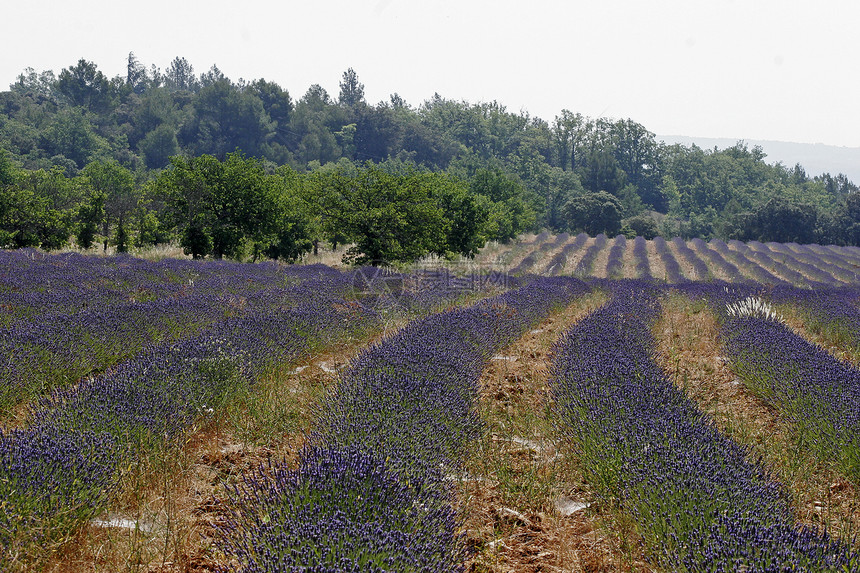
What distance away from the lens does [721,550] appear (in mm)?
1837

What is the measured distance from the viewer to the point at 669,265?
75.5 feet

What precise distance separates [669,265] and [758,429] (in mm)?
20742

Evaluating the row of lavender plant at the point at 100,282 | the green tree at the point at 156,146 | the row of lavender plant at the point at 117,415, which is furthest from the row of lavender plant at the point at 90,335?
the green tree at the point at 156,146

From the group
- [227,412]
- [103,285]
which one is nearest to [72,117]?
[103,285]

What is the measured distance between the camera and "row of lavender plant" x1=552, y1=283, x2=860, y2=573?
6.06 ft

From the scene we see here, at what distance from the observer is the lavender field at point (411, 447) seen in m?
2.02

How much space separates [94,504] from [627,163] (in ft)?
276

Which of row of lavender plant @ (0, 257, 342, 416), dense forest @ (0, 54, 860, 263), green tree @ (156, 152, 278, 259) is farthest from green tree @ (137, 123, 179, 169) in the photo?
row of lavender plant @ (0, 257, 342, 416)

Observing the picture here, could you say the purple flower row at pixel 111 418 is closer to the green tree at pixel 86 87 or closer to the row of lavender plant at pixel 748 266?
the row of lavender plant at pixel 748 266

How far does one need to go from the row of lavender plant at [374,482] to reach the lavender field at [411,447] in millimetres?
13

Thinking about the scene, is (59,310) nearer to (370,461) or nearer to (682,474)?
(370,461)

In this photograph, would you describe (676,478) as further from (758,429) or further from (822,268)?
(822,268)

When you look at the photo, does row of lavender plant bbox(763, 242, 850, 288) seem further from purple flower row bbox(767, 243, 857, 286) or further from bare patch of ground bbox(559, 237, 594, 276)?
bare patch of ground bbox(559, 237, 594, 276)

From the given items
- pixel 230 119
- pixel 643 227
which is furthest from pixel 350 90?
pixel 643 227
